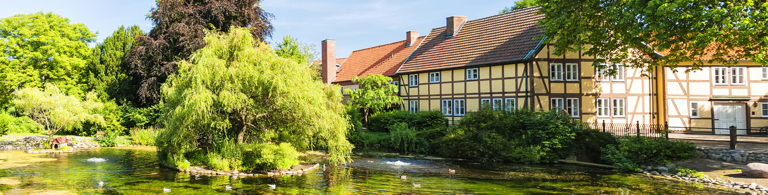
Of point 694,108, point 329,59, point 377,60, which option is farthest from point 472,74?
point 329,59

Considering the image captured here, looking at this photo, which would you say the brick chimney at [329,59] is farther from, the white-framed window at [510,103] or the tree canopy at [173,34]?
the white-framed window at [510,103]

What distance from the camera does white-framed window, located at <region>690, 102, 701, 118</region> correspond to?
85.4 ft

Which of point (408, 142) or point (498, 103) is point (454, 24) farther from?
point (408, 142)

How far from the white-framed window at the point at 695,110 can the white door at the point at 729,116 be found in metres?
0.78

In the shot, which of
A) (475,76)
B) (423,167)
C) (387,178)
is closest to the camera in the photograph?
(387,178)

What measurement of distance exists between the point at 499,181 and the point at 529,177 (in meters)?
1.58

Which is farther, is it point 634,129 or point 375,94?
point 375,94

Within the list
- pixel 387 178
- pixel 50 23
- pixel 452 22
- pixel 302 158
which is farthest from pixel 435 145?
pixel 50 23

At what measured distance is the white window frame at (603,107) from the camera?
2605cm

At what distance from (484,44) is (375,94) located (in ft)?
25.1

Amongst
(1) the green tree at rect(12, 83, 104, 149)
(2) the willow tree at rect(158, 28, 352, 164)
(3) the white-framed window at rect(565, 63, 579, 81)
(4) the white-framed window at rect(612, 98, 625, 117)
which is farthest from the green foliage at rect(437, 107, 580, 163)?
(1) the green tree at rect(12, 83, 104, 149)

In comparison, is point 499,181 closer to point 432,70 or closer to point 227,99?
point 227,99

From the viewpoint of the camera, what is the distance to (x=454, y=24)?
32750mm

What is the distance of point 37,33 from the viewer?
33312 mm
